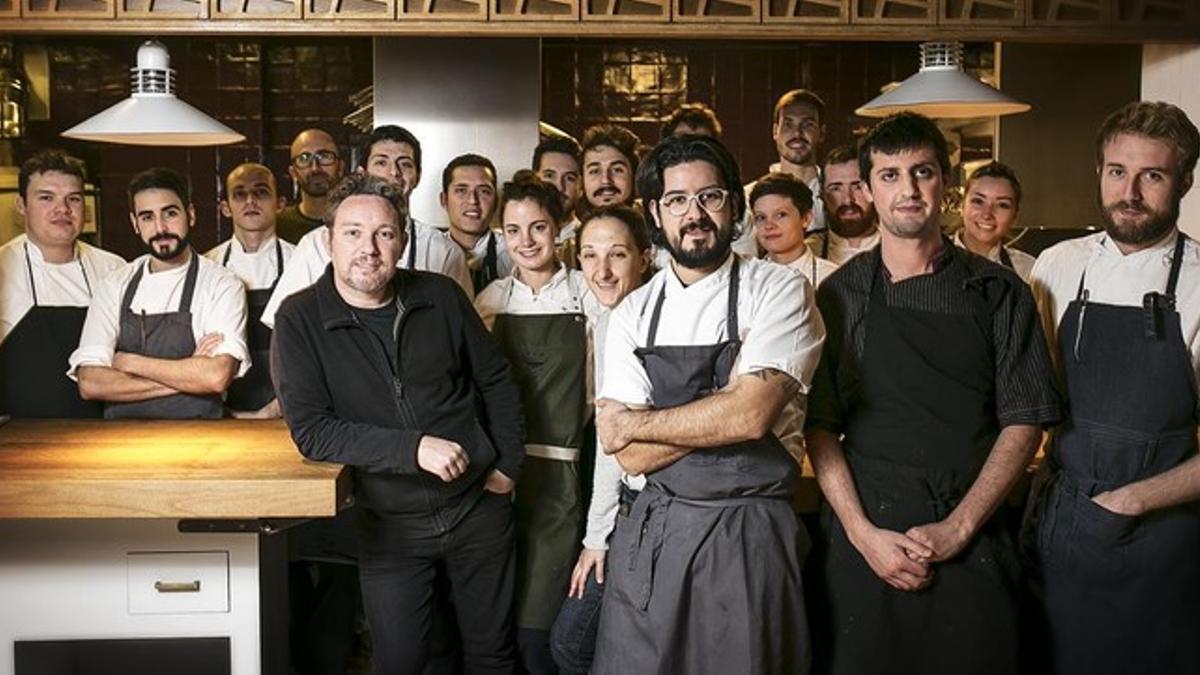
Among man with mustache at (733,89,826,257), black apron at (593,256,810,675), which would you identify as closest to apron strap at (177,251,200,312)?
black apron at (593,256,810,675)

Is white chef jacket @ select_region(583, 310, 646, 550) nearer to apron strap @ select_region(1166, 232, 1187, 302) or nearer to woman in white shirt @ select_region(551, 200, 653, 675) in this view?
woman in white shirt @ select_region(551, 200, 653, 675)

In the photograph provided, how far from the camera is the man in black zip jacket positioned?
3316mm

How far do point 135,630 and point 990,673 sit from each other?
1968 millimetres

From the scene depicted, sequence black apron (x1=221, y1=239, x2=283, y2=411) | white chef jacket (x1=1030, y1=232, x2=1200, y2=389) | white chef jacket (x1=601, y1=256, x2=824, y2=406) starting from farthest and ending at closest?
black apron (x1=221, y1=239, x2=283, y2=411) → white chef jacket (x1=1030, y1=232, x2=1200, y2=389) → white chef jacket (x1=601, y1=256, x2=824, y2=406)

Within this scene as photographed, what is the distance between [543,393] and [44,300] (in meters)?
1.61

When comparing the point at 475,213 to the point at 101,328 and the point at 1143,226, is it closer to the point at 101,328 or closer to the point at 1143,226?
the point at 101,328

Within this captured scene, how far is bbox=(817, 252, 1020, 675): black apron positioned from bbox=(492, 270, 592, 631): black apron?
0.91 m

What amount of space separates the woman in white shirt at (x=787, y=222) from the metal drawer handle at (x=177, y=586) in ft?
6.25

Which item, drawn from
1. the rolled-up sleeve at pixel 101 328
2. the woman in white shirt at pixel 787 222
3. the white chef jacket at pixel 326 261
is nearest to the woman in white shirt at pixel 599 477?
the white chef jacket at pixel 326 261

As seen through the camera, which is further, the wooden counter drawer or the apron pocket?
the wooden counter drawer

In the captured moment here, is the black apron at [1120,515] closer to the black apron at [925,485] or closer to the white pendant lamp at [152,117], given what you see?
the black apron at [925,485]

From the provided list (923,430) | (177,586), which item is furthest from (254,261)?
(923,430)

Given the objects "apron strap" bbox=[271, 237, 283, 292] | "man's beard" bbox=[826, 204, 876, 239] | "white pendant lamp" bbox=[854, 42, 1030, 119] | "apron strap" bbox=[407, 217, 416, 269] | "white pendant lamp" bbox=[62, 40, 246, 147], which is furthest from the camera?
"man's beard" bbox=[826, 204, 876, 239]

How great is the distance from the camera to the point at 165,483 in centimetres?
308
